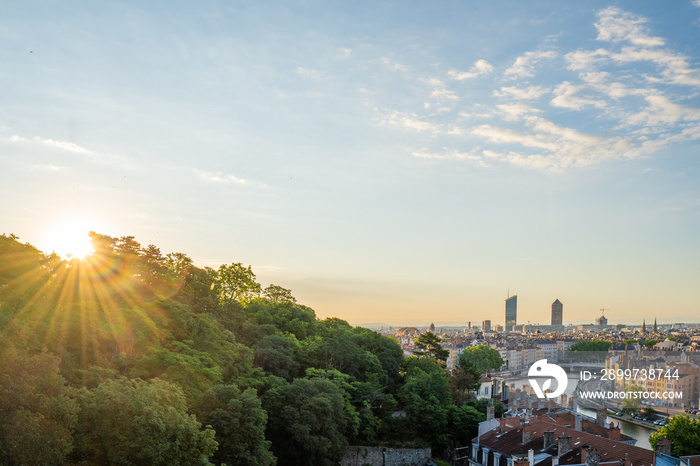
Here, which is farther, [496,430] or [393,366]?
[393,366]

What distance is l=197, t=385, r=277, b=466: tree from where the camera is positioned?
15.4 m

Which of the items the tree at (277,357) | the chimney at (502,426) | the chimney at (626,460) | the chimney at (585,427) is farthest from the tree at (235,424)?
the chimney at (585,427)

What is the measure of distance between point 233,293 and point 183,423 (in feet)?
58.6

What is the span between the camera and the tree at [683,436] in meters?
22.2

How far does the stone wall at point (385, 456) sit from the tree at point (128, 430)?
12.4m

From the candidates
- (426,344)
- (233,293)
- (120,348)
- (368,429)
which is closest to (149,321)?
(120,348)

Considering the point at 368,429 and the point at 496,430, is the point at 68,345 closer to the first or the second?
the point at 368,429

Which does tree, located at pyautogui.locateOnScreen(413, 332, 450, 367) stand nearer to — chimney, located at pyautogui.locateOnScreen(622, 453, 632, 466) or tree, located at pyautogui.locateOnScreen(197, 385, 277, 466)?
chimney, located at pyautogui.locateOnScreen(622, 453, 632, 466)

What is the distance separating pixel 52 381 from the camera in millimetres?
10242

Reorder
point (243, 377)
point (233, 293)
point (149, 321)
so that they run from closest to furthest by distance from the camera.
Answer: point (149, 321) → point (243, 377) → point (233, 293)

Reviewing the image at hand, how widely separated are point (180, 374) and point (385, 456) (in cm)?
1127

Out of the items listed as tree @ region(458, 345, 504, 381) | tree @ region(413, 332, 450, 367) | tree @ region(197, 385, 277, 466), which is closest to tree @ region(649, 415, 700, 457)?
tree @ region(197, 385, 277, 466)

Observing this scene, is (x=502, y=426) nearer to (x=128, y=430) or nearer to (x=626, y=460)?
(x=626, y=460)

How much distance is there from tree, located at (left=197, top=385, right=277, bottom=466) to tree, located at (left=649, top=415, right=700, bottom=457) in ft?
53.7
